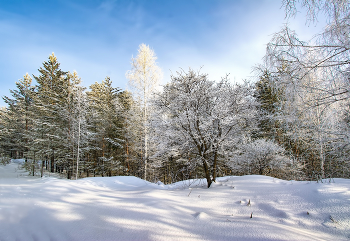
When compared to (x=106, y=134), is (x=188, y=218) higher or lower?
lower

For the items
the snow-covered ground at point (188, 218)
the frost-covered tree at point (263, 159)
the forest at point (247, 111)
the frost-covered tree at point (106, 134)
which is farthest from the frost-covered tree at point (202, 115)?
the frost-covered tree at point (106, 134)

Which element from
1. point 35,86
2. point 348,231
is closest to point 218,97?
point 348,231

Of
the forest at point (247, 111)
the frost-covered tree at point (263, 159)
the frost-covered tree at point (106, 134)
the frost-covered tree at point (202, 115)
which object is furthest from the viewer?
the frost-covered tree at point (106, 134)

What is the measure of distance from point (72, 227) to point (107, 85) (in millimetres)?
19777

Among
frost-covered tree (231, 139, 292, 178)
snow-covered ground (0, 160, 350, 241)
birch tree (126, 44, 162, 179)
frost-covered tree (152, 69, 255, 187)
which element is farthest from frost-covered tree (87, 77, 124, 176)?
snow-covered ground (0, 160, 350, 241)

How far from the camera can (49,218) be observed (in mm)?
2465

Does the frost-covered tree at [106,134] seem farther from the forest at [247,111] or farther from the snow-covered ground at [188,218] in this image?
the snow-covered ground at [188,218]

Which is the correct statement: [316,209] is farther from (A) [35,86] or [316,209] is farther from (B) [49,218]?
(A) [35,86]

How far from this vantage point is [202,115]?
19.4 feet

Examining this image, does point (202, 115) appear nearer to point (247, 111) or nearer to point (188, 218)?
point (247, 111)

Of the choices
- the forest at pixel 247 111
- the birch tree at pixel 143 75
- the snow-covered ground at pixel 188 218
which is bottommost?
the snow-covered ground at pixel 188 218

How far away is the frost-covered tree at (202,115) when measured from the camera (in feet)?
18.7

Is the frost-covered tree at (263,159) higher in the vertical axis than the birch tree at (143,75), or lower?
lower

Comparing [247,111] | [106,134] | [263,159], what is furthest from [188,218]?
[106,134]
